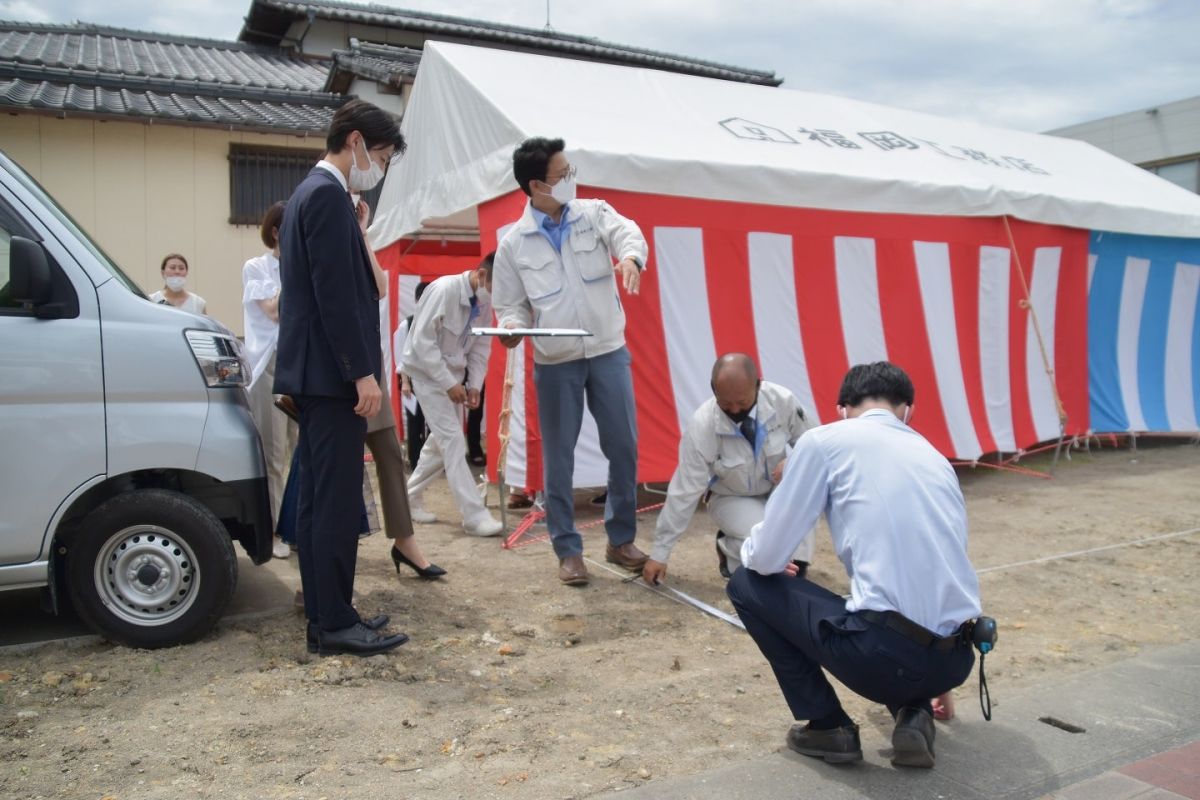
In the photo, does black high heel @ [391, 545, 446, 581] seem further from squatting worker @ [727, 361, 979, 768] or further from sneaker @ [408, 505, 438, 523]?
squatting worker @ [727, 361, 979, 768]

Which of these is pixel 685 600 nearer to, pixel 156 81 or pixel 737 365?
pixel 737 365

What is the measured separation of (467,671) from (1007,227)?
19.2 ft

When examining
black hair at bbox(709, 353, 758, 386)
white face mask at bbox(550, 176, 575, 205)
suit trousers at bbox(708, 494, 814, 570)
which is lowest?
suit trousers at bbox(708, 494, 814, 570)

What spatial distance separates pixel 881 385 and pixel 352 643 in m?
1.95

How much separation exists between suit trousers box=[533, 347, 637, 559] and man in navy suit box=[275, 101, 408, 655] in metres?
1.15

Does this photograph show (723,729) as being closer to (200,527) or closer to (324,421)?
(324,421)

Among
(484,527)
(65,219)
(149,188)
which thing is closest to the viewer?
(65,219)

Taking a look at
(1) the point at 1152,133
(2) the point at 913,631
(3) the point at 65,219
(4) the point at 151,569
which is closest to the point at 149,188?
(3) the point at 65,219

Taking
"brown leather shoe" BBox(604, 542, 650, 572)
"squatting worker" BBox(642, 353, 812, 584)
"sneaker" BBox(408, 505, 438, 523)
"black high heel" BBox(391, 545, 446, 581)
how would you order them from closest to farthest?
"squatting worker" BBox(642, 353, 812, 584) → "black high heel" BBox(391, 545, 446, 581) → "brown leather shoe" BBox(604, 542, 650, 572) → "sneaker" BBox(408, 505, 438, 523)

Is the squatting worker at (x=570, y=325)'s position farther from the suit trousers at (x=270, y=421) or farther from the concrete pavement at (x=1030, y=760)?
the concrete pavement at (x=1030, y=760)

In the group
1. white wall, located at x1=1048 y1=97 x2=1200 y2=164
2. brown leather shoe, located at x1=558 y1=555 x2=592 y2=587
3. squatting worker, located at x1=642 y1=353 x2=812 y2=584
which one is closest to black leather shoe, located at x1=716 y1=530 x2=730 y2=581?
squatting worker, located at x1=642 y1=353 x2=812 y2=584

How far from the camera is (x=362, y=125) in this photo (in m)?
3.29

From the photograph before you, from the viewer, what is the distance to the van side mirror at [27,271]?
9.68 feet

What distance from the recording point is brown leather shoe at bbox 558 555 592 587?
4.21m
